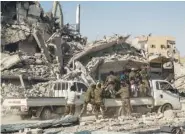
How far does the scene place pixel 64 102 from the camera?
1603 centimetres

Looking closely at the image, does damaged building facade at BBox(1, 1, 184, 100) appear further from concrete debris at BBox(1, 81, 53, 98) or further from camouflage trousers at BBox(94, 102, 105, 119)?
camouflage trousers at BBox(94, 102, 105, 119)

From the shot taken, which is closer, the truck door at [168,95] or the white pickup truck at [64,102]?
the white pickup truck at [64,102]

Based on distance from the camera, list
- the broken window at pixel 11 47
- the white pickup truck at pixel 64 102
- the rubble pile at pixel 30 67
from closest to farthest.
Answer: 1. the white pickup truck at pixel 64 102
2. the rubble pile at pixel 30 67
3. the broken window at pixel 11 47

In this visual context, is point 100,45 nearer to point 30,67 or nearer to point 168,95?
point 30,67

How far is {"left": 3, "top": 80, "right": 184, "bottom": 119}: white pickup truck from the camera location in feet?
49.5

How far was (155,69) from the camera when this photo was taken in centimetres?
3216

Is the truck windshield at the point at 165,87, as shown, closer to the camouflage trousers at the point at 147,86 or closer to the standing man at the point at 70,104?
the camouflage trousers at the point at 147,86

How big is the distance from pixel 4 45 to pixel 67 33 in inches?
329

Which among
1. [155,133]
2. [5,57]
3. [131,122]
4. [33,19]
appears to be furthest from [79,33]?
[155,133]

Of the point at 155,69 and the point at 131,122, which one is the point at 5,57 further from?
the point at 131,122

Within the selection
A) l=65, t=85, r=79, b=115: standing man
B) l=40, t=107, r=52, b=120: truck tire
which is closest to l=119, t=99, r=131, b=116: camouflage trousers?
l=65, t=85, r=79, b=115: standing man

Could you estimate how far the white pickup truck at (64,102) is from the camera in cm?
1510

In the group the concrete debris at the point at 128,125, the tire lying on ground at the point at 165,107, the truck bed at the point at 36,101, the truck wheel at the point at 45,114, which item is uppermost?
the truck bed at the point at 36,101

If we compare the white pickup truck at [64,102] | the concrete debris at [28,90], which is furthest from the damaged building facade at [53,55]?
the white pickup truck at [64,102]
